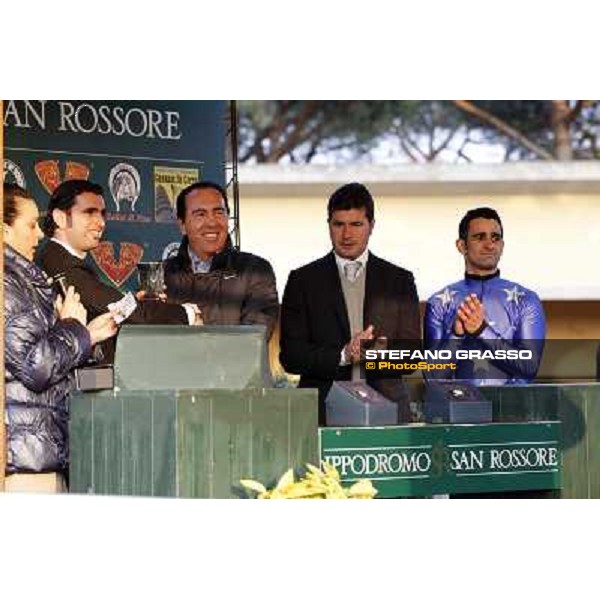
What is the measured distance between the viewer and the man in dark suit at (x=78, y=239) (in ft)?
34.0

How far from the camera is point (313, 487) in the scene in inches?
379

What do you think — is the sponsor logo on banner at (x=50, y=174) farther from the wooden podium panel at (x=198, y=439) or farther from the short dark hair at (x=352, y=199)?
the short dark hair at (x=352, y=199)

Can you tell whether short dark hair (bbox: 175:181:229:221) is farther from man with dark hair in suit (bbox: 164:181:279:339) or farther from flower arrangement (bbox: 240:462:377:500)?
flower arrangement (bbox: 240:462:377:500)

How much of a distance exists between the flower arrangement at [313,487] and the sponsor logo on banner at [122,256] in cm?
141

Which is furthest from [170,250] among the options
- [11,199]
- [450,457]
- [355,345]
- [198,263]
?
[450,457]

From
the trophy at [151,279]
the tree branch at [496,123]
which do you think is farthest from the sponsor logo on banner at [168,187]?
the tree branch at [496,123]

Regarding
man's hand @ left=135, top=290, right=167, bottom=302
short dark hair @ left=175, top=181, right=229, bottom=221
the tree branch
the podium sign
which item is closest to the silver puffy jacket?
man's hand @ left=135, top=290, right=167, bottom=302

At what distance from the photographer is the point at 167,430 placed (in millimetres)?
9430

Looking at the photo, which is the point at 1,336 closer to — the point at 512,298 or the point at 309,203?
the point at 309,203

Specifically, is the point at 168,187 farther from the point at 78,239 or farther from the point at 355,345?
the point at 355,345

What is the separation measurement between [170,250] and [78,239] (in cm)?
44

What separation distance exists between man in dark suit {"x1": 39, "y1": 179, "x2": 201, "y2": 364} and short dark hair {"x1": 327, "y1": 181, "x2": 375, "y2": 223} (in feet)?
3.41
